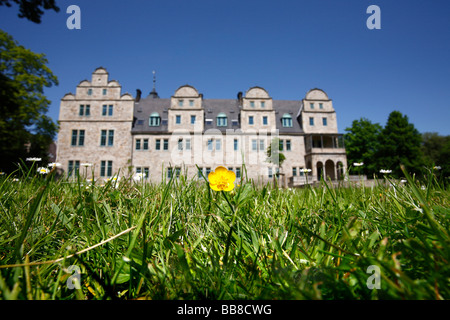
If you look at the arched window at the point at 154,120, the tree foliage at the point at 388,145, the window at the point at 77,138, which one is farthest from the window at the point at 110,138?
the tree foliage at the point at 388,145

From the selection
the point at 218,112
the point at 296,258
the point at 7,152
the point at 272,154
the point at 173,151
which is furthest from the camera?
the point at 218,112

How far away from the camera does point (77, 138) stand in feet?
81.7

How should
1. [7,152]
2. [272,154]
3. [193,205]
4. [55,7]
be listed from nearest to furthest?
[193,205] < [55,7] < [7,152] < [272,154]

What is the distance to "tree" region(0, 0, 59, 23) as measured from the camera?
630 cm

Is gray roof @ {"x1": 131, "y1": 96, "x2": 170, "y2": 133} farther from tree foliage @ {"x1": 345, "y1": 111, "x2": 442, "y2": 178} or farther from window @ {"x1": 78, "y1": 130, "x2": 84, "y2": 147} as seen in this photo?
tree foliage @ {"x1": 345, "y1": 111, "x2": 442, "y2": 178}

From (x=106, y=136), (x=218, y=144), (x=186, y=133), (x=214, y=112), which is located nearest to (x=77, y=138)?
(x=106, y=136)

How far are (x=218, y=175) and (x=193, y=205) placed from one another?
530 mm

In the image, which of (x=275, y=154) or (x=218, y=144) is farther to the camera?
(x=218, y=144)

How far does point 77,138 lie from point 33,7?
21.4 metres

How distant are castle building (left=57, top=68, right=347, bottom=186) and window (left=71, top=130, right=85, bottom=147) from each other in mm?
100

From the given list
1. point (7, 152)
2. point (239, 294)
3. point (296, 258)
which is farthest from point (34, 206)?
point (7, 152)

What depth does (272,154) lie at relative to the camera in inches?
851

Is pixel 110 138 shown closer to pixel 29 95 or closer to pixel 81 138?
pixel 81 138

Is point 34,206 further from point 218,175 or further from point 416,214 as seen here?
point 416,214
